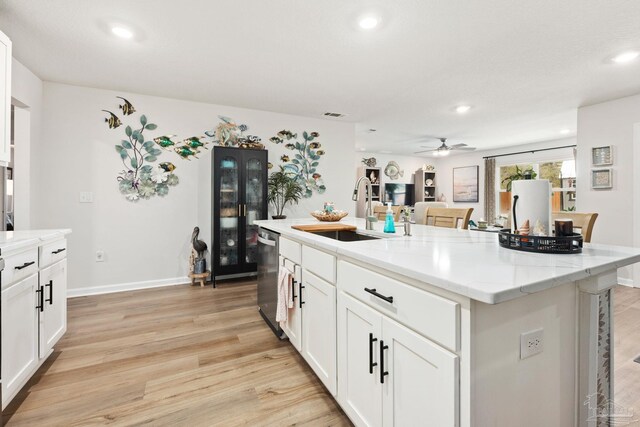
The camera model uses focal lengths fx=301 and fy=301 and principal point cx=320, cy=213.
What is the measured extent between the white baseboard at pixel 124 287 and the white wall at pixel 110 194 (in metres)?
0.02

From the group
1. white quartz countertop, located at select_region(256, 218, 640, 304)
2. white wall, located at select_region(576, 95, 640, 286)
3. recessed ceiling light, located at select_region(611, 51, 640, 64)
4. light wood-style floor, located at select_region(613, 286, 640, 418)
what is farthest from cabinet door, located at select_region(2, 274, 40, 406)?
white wall, located at select_region(576, 95, 640, 286)

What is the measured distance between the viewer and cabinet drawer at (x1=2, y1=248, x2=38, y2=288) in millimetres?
1458

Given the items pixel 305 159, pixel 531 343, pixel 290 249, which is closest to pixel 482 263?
pixel 531 343

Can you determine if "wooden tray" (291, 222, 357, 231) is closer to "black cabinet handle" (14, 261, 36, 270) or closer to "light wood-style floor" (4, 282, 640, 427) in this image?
"light wood-style floor" (4, 282, 640, 427)

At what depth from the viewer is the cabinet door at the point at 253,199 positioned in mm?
3932

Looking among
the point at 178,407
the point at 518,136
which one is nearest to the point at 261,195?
the point at 178,407

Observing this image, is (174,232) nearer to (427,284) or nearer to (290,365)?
(290,365)

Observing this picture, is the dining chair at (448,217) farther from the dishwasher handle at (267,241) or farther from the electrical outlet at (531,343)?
the electrical outlet at (531,343)

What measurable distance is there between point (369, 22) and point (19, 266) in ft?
8.50

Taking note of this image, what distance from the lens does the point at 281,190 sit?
4.40 metres

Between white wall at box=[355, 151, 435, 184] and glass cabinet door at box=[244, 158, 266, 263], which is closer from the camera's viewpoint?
glass cabinet door at box=[244, 158, 266, 263]

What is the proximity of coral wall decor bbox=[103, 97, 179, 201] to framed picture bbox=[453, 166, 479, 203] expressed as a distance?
7128 mm

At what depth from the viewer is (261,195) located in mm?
4023

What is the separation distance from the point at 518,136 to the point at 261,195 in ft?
17.0
